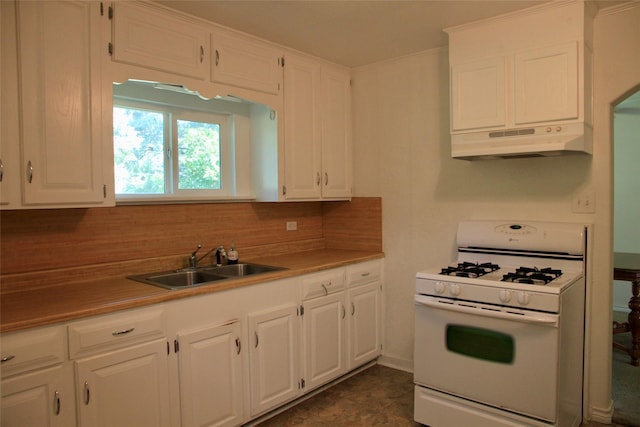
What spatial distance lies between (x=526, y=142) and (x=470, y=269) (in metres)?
0.77

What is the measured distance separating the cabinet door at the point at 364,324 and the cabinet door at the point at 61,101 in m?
1.84

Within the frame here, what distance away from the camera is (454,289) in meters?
2.38

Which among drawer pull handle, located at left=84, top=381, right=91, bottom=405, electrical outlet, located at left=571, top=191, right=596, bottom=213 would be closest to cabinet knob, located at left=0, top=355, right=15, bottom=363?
drawer pull handle, located at left=84, top=381, right=91, bottom=405

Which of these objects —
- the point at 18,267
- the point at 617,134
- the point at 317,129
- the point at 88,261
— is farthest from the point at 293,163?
the point at 617,134

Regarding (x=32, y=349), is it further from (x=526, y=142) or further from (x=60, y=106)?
(x=526, y=142)

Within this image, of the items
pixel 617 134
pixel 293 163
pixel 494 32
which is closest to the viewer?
pixel 494 32

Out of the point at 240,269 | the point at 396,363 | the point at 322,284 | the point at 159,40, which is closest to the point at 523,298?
the point at 322,284

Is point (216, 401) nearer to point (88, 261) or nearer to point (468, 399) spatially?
point (88, 261)

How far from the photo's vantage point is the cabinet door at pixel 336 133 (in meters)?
3.37

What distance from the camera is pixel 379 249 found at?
3.52 metres

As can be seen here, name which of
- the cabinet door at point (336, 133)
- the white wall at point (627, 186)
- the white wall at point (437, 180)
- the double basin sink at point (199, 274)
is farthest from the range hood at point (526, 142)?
the white wall at point (627, 186)

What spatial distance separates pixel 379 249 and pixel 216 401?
1.73 meters

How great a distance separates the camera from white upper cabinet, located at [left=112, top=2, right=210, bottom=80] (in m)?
2.20

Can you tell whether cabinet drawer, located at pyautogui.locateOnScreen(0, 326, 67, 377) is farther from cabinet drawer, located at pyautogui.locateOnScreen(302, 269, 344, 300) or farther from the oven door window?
the oven door window
